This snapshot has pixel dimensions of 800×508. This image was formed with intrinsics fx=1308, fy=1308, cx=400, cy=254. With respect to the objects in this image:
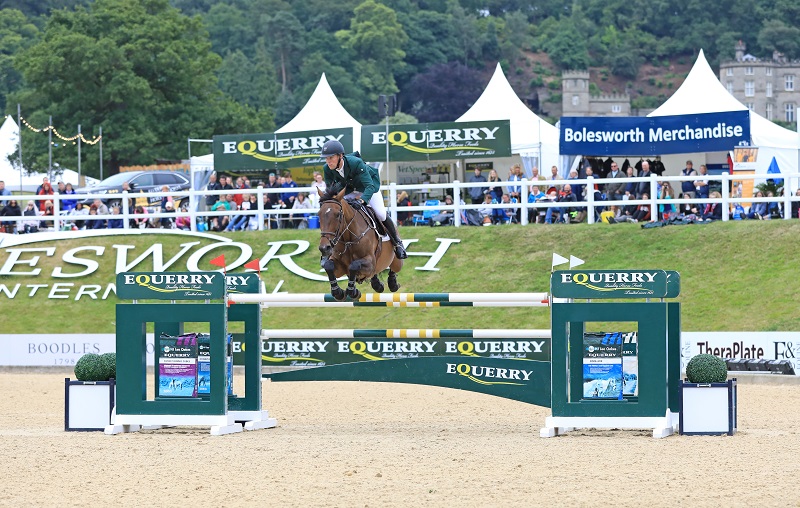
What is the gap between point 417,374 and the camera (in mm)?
14734

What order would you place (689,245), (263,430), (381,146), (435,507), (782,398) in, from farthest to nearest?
(381,146)
(689,245)
(782,398)
(263,430)
(435,507)

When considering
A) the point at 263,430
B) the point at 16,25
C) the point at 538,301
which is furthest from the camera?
the point at 16,25

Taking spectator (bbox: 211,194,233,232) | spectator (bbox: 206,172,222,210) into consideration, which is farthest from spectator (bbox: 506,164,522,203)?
spectator (bbox: 206,172,222,210)

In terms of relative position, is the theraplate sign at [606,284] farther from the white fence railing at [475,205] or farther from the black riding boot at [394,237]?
the white fence railing at [475,205]

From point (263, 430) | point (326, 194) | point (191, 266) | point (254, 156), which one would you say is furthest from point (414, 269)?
point (326, 194)

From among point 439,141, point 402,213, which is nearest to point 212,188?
point 402,213

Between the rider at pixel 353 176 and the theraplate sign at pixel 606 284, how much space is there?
1.91 meters

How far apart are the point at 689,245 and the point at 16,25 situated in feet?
371

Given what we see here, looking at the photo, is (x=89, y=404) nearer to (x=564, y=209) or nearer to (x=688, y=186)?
(x=564, y=209)

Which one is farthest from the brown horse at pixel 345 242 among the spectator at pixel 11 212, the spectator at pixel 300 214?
the spectator at pixel 11 212

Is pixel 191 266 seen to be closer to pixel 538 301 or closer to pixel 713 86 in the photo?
pixel 538 301

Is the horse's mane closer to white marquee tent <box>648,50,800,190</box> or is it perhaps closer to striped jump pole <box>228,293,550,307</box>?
striped jump pole <box>228,293,550,307</box>

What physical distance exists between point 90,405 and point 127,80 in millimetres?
51667

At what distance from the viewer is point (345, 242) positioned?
1271cm
